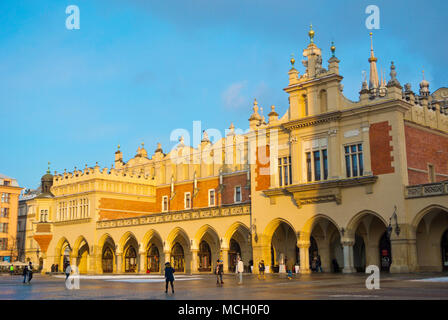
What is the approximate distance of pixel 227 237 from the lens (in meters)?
41.0

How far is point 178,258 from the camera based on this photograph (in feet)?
169

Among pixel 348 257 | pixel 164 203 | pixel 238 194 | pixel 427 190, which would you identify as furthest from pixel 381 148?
pixel 164 203

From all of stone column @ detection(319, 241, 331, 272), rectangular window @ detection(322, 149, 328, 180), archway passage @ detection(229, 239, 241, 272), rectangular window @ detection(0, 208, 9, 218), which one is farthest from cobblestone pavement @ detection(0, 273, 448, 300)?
rectangular window @ detection(0, 208, 9, 218)

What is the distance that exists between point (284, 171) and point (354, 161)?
230 inches

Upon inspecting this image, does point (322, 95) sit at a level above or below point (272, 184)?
above

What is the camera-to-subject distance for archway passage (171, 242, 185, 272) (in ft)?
168

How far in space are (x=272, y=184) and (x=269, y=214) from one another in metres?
2.23

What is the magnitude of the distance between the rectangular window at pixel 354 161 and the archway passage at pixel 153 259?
83.7 ft

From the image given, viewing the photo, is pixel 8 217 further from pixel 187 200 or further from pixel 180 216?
pixel 180 216

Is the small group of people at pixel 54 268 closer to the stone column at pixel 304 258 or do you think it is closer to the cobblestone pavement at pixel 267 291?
the stone column at pixel 304 258

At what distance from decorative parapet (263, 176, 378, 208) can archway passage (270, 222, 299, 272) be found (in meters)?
5.02

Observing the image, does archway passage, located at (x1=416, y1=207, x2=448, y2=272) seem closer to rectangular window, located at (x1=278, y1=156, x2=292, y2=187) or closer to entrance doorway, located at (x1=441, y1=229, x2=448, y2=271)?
entrance doorway, located at (x1=441, y1=229, x2=448, y2=271)
